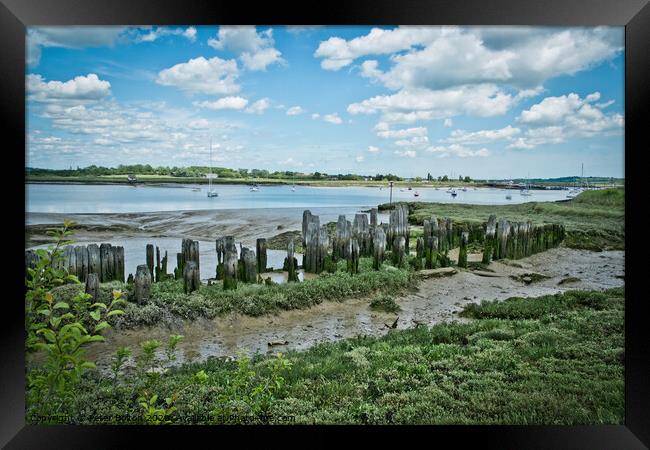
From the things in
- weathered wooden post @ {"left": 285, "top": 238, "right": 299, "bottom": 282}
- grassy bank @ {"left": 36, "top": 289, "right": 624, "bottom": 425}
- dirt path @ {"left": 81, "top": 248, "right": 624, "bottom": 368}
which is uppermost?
weathered wooden post @ {"left": 285, "top": 238, "right": 299, "bottom": 282}

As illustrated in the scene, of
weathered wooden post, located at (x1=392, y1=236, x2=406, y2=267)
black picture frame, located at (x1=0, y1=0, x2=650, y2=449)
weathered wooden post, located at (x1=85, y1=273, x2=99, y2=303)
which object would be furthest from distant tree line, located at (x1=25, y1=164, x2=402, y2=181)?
weathered wooden post, located at (x1=85, y1=273, x2=99, y2=303)

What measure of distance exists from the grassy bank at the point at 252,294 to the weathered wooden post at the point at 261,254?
0.18 m

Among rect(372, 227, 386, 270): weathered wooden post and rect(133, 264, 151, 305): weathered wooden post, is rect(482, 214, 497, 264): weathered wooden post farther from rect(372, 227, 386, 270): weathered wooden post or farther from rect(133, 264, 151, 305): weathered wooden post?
rect(133, 264, 151, 305): weathered wooden post

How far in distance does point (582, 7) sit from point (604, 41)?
1.03 meters

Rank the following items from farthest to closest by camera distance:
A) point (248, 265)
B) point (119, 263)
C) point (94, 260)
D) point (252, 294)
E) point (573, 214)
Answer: point (573, 214)
point (248, 265)
point (252, 294)
point (119, 263)
point (94, 260)

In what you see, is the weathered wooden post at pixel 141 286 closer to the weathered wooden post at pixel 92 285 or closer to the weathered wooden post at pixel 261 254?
the weathered wooden post at pixel 92 285

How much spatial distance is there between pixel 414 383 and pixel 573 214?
2550mm

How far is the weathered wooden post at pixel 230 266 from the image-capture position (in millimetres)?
4410

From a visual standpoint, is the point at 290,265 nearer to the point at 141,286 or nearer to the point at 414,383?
the point at 141,286

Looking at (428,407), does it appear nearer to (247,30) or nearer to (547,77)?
(547,77)

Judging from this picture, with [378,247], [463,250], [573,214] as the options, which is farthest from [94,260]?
[573,214]

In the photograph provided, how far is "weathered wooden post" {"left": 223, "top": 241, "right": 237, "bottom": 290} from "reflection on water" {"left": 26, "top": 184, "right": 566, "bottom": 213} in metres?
0.43

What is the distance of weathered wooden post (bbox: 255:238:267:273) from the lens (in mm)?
4632

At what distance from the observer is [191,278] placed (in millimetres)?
4340
